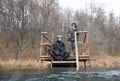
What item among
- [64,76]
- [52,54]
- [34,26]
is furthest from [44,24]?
[64,76]

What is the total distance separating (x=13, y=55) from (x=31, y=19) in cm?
641

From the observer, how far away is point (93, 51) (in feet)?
185

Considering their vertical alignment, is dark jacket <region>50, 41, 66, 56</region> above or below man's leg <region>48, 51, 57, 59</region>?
above

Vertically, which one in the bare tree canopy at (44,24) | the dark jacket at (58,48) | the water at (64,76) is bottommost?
the water at (64,76)

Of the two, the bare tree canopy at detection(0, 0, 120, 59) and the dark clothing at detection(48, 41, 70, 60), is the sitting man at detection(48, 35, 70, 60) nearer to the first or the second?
the dark clothing at detection(48, 41, 70, 60)

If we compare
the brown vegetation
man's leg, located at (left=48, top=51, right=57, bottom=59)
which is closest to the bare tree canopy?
the brown vegetation

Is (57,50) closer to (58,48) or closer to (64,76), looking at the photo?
(58,48)

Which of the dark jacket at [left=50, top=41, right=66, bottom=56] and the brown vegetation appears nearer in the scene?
the dark jacket at [left=50, top=41, right=66, bottom=56]

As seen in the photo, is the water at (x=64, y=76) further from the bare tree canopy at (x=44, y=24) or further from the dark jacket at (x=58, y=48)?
the bare tree canopy at (x=44, y=24)

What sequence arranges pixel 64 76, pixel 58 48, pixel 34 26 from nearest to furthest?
pixel 64 76
pixel 58 48
pixel 34 26

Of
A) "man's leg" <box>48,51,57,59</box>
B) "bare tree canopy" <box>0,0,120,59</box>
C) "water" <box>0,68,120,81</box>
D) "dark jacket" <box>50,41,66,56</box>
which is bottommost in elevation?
"water" <box>0,68,120,81</box>

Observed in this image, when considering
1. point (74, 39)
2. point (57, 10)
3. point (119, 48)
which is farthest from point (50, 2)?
point (74, 39)

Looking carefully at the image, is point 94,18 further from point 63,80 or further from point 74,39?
point 63,80

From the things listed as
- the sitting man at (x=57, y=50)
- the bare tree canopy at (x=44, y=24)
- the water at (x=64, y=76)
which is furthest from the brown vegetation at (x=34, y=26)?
the water at (x=64, y=76)
